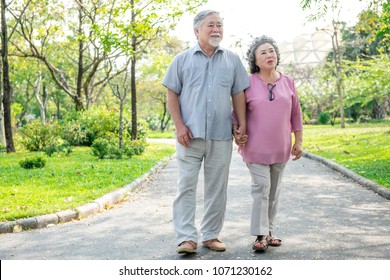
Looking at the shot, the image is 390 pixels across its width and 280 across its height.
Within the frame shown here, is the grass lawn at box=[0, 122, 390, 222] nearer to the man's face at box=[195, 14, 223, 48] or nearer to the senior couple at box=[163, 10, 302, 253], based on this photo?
the senior couple at box=[163, 10, 302, 253]

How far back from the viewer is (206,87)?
17.5 feet

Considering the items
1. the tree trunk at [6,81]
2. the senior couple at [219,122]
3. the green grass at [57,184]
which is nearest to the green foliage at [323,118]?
the tree trunk at [6,81]

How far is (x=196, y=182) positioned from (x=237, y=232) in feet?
3.90

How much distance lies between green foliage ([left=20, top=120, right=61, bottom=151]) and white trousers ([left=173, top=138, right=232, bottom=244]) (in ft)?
53.3

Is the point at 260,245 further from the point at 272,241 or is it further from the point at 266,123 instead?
the point at 266,123

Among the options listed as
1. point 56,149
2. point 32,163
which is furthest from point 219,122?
point 56,149

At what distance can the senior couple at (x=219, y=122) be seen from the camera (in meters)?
5.32

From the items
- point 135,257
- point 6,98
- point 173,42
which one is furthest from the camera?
point 173,42

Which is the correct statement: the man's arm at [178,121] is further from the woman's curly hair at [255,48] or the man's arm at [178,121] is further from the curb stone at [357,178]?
the curb stone at [357,178]

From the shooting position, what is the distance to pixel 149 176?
42.3ft

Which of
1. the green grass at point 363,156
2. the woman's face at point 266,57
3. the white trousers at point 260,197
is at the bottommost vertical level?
the green grass at point 363,156

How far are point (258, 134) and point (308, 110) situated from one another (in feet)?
144

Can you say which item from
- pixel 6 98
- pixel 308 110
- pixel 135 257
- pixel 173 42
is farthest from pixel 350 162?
pixel 308 110

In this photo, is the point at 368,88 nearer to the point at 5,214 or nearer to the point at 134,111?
the point at 134,111
